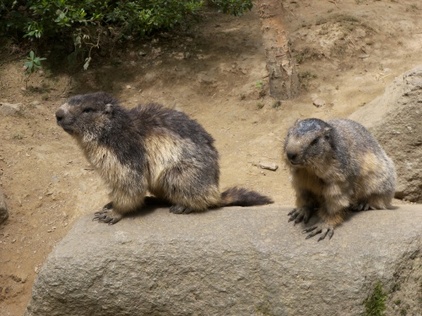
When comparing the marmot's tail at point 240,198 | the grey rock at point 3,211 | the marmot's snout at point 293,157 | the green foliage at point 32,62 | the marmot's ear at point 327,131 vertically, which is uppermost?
the marmot's ear at point 327,131

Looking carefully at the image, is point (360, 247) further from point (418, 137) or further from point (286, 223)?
point (418, 137)

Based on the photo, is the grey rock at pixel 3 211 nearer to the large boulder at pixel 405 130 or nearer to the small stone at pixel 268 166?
the small stone at pixel 268 166

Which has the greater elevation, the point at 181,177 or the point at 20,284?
the point at 181,177

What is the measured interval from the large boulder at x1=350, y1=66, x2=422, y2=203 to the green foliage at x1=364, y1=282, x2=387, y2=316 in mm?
3341

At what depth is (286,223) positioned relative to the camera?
19.7 ft

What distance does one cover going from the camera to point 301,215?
6.01 meters

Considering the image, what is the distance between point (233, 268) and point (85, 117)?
6.75ft

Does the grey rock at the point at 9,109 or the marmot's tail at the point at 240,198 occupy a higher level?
the marmot's tail at the point at 240,198

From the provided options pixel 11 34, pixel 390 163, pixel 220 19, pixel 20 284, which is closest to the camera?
pixel 390 163

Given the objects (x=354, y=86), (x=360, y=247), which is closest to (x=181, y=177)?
(x=360, y=247)

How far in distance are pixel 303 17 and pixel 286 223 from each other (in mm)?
7667

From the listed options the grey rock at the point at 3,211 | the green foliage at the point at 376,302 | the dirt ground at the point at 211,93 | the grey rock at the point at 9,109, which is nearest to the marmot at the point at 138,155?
the green foliage at the point at 376,302

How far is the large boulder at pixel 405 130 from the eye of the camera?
27.2 ft

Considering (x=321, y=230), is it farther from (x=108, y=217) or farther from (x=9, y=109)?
(x=9, y=109)
